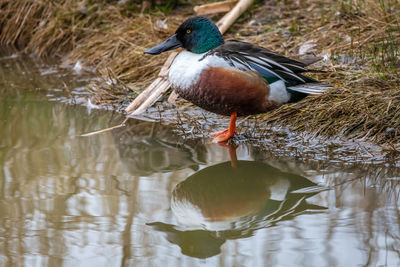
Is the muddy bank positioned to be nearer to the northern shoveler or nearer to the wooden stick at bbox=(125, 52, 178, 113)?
the wooden stick at bbox=(125, 52, 178, 113)

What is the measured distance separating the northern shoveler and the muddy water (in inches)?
13.1

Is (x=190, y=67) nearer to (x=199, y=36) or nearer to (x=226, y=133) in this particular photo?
(x=199, y=36)

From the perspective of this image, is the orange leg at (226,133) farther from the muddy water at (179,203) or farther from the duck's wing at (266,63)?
the duck's wing at (266,63)

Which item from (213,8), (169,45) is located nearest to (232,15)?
(213,8)

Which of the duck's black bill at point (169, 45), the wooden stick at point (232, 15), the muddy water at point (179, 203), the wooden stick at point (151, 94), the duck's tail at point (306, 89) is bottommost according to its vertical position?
the muddy water at point (179, 203)

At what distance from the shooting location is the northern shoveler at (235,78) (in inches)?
140

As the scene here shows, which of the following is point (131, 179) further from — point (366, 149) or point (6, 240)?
point (366, 149)

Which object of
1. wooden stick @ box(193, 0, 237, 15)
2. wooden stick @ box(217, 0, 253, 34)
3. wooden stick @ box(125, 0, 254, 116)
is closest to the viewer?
wooden stick @ box(125, 0, 254, 116)

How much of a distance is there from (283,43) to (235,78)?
181 cm

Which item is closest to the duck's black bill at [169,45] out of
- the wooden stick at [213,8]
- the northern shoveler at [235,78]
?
the northern shoveler at [235,78]

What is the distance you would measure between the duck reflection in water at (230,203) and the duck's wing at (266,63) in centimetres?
60

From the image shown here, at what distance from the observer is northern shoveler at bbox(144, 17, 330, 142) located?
11.7 feet

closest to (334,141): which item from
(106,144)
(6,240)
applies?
(106,144)

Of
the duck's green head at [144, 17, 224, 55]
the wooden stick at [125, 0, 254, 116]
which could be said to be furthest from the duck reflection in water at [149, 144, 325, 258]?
the wooden stick at [125, 0, 254, 116]
